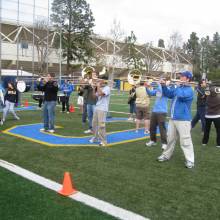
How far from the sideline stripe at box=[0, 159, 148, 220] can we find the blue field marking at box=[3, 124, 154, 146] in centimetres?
263

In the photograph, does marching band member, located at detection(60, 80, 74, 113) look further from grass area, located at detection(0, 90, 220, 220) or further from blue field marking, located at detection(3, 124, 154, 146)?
grass area, located at detection(0, 90, 220, 220)

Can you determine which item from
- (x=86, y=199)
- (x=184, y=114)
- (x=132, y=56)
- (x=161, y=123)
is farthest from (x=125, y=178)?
(x=132, y=56)

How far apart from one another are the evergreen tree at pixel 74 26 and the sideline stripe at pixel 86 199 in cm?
4462

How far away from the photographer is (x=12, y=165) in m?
6.69

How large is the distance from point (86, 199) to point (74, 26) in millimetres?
47893

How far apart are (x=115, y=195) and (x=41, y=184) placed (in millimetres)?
1289

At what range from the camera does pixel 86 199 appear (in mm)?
5047

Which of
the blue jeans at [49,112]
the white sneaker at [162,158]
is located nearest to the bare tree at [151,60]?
the blue jeans at [49,112]

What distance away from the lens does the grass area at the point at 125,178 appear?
188 inches

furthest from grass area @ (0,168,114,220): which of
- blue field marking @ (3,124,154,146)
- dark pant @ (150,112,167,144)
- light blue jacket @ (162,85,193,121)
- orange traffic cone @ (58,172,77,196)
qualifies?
dark pant @ (150,112,167,144)

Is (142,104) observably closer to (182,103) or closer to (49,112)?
(49,112)

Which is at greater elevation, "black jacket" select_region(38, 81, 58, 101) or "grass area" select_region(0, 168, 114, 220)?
"black jacket" select_region(38, 81, 58, 101)

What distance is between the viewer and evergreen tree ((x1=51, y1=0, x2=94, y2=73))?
49.6m

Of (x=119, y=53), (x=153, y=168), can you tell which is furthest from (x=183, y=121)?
(x=119, y=53)
